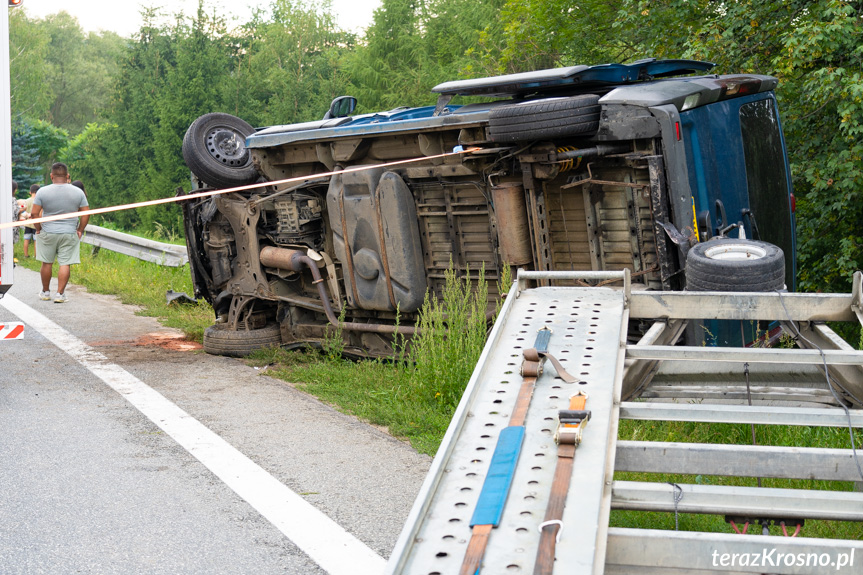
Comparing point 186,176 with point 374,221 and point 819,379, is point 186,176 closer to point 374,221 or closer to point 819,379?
point 374,221

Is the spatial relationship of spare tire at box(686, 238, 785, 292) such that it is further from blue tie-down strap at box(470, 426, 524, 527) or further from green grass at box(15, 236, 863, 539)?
blue tie-down strap at box(470, 426, 524, 527)

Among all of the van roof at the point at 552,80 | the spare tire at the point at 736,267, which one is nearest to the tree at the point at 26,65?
the van roof at the point at 552,80

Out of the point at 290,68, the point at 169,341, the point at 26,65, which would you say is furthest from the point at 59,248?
the point at 26,65

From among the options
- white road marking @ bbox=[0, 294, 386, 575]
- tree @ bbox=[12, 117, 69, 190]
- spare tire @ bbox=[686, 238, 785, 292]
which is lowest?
white road marking @ bbox=[0, 294, 386, 575]

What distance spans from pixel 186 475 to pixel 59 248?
7.95 meters

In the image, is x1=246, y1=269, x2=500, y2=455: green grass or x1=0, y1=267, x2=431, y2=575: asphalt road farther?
x1=246, y1=269, x2=500, y2=455: green grass

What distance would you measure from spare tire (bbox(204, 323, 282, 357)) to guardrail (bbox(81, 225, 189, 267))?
462 centimetres

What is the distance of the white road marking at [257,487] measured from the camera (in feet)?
12.4

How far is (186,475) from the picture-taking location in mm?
4875

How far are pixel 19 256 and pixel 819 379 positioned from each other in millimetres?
18226

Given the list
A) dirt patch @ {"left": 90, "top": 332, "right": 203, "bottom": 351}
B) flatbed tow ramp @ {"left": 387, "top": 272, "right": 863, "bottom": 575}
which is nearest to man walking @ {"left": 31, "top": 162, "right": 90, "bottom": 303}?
dirt patch @ {"left": 90, "top": 332, "right": 203, "bottom": 351}

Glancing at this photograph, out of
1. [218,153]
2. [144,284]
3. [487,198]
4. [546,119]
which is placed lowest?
[144,284]

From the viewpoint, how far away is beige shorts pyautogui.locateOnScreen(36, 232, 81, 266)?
11656mm

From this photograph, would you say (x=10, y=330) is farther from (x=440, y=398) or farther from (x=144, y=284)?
(x=144, y=284)
